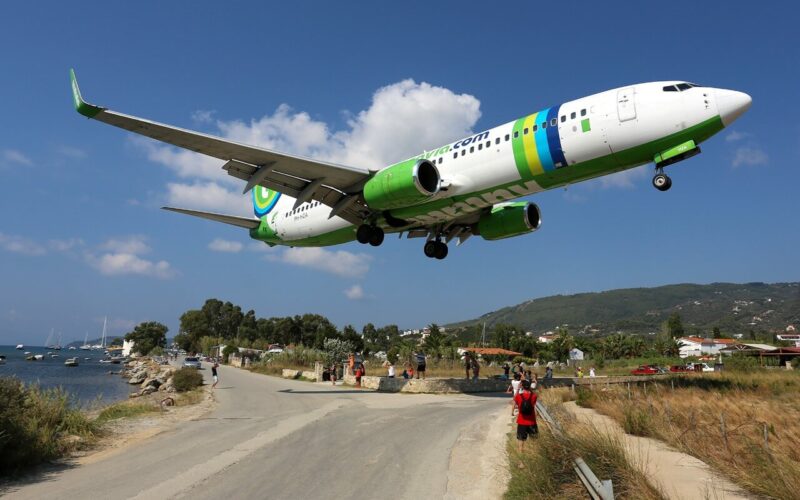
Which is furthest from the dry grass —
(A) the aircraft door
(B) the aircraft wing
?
(B) the aircraft wing

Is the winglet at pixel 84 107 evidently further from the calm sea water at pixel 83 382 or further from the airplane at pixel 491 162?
the calm sea water at pixel 83 382

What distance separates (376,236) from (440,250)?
14.3 ft

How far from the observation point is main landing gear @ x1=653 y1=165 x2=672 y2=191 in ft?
50.3

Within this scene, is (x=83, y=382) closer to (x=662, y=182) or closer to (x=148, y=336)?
(x=662, y=182)

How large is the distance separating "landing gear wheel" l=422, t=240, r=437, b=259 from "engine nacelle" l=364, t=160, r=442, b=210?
7.12 meters

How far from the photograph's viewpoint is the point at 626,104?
15.9m

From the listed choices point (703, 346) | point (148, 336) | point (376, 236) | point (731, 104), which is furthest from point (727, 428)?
point (148, 336)

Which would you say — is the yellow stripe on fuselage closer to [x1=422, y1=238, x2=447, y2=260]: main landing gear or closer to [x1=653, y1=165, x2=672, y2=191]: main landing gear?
[x1=653, y1=165, x2=672, y2=191]: main landing gear

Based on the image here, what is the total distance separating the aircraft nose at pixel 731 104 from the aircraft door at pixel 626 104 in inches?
88.8

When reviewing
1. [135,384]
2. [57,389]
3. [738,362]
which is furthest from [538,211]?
[135,384]

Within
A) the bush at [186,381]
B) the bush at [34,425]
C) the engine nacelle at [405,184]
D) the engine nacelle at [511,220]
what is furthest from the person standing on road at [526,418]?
the bush at [186,381]

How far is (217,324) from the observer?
479 ft

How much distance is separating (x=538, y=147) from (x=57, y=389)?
52.7 ft

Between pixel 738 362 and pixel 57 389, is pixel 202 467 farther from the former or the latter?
pixel 738 362
